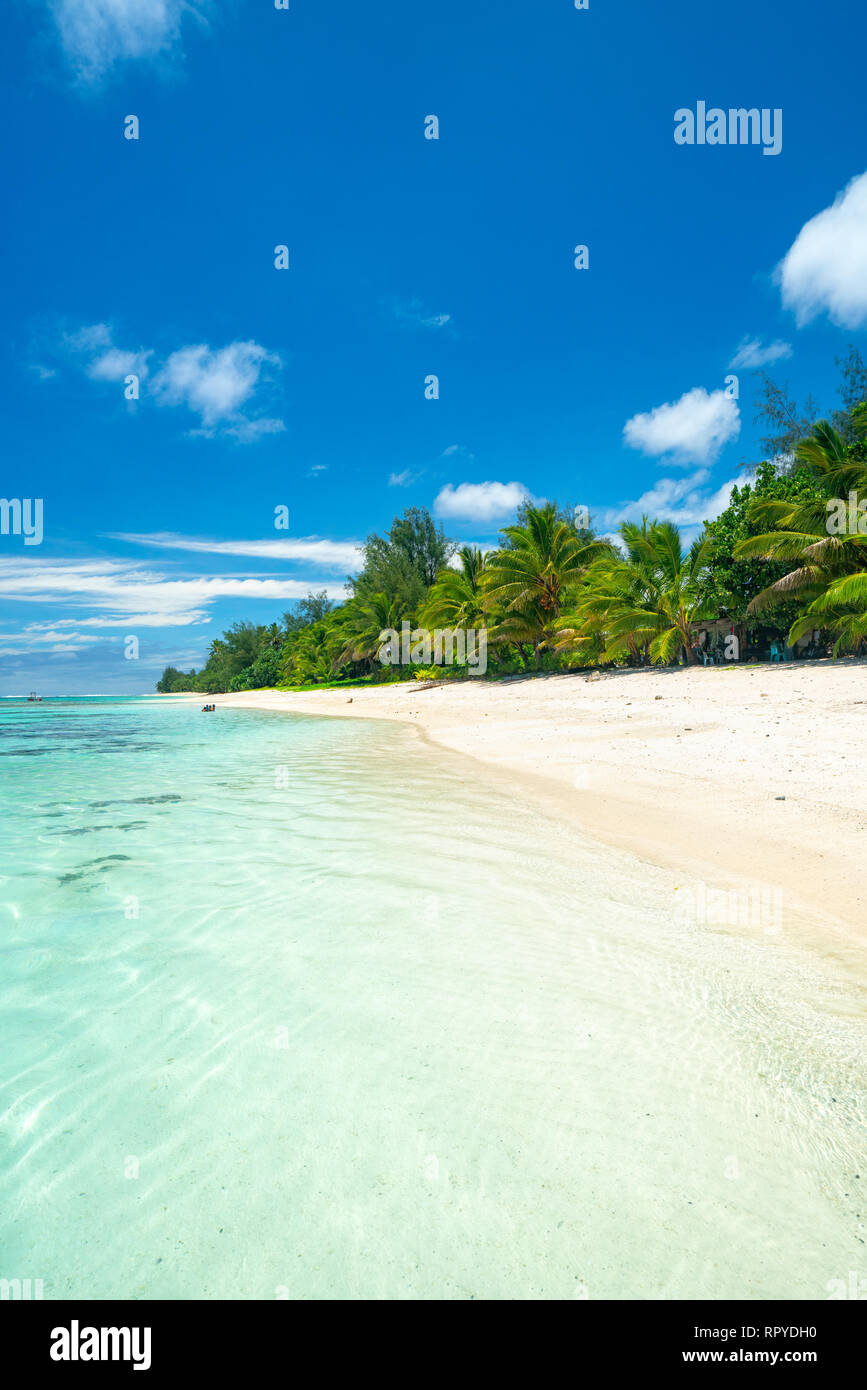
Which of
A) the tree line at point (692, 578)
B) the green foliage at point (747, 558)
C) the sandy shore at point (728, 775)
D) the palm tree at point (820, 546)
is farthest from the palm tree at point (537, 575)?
the sandy shore at point (728, 775)

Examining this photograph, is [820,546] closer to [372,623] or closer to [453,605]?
[453,605]

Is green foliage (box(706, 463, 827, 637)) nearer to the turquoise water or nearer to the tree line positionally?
the tree line

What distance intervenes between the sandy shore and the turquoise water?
25.9 inches

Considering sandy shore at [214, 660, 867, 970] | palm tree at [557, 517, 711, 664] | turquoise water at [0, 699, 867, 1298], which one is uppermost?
palm tree at [557, 517, 711, 664]

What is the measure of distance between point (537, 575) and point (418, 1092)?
96.4ft

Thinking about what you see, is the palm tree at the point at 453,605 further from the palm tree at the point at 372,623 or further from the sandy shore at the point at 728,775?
the sandy shore at the point at 728,775

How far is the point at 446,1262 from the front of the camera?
163 centimetres

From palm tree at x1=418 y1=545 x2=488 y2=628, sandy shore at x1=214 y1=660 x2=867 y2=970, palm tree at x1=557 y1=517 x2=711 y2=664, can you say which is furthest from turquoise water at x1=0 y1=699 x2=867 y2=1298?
palm tree at x1=418 y1=545 x2=488 y2=628

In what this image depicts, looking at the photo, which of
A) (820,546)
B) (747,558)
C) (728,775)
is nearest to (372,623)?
(747,558)

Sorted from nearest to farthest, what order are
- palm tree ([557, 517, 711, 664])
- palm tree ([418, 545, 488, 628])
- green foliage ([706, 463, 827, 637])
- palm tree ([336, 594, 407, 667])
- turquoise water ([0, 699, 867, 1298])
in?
1. turquoise water ([0, 699, 867, 1298])
2. green foliage ([706, 463, 827, 637])
3. palm tree ([557, 517, 711, 664])
4. palm tree ([418, 545, 488, 628])
5. palm tree ([336, 594, 407, 667])

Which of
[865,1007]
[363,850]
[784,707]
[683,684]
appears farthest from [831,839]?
[683,684]

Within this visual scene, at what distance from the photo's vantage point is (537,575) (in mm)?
30234

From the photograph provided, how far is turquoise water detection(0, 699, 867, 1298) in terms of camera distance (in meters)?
1.65
